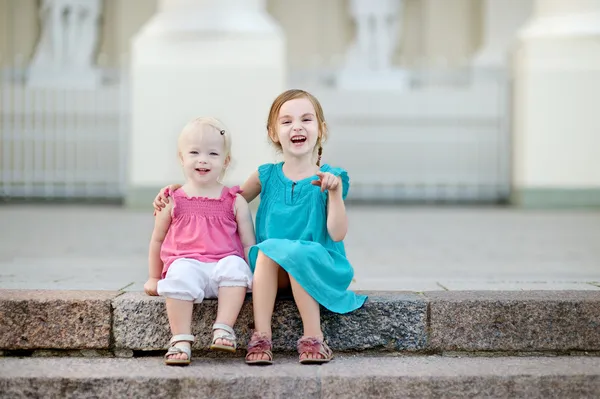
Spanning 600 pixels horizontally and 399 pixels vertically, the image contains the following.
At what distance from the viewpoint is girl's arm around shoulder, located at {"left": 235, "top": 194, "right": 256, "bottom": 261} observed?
8.68 feet

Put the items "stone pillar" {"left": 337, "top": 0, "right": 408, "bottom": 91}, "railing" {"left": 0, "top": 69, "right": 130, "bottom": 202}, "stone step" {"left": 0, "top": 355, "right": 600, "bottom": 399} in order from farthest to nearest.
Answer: "stone pillar" {"left": 337, "top": 0, "right": 408, "bottom": 91}, "railing" {"left": 0, "top": 69, "right": 130, "bottom": 202}, "stone step" {"left": 0, "top": 355, "right": 600, "bottom": 399}

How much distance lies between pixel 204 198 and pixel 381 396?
0.93 metres

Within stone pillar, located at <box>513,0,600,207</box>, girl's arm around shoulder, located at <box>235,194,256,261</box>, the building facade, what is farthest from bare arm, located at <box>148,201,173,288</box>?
stone pillar, located at <box>513,0,600,207</box>

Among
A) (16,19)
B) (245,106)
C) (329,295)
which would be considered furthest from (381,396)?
(16,19)

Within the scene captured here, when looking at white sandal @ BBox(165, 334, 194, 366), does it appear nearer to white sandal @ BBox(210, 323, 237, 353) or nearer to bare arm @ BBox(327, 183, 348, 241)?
white sandal @ BBox(210, 323, 237, 353)

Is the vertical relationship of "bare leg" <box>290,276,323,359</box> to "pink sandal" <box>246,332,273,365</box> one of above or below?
above

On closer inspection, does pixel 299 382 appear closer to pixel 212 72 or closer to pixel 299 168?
pixel 299 168

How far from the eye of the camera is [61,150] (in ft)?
30.0

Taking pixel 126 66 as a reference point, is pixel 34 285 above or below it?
below

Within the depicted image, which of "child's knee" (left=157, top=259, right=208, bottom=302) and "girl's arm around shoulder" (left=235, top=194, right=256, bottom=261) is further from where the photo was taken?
"girl's arm around shoulder" (left=235, top=194, right=256, bottom=261)

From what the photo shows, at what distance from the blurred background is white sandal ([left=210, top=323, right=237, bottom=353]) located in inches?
110

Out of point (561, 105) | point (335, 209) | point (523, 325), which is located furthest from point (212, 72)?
point (523, 325)

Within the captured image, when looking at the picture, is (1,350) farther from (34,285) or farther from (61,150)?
(61,150)

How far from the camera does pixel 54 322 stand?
2555 mm
